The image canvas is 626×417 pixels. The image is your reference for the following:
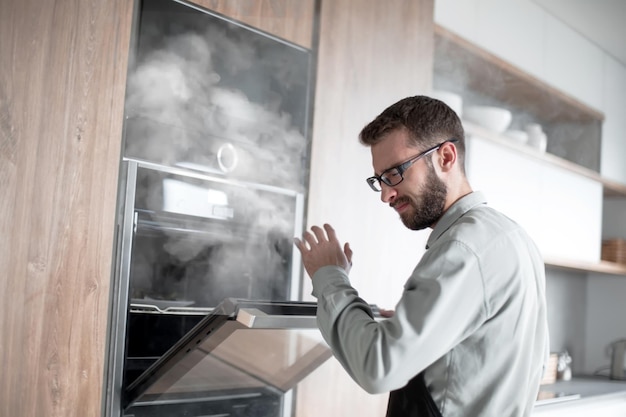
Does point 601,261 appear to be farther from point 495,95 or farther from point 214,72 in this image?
point 214,72

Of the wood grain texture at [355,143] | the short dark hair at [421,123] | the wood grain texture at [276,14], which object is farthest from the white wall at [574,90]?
the short dark hair at [421,123]

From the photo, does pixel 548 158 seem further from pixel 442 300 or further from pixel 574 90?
pixel 442 300

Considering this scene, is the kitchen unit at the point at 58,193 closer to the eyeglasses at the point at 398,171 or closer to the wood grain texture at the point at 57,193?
the wood grain texture at the point at 57,193

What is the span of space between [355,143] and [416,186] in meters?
0.91

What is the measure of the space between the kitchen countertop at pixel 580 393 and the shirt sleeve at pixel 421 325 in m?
1.87

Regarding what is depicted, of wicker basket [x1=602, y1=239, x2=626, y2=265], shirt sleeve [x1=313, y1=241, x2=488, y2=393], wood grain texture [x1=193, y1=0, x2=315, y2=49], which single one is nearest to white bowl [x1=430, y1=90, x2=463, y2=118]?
wood grain texture [x1=193, y1=0, x2=315, y2=49]

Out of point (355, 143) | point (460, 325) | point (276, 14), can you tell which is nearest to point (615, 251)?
point (355, 143)

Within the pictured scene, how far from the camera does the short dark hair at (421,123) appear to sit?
1.31 meters

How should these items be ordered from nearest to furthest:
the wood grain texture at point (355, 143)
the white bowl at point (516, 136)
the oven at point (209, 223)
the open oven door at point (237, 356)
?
1. the open oven door at point (237, 356)
2. the oven at point (209, 223)
3. the wood grain texture at point (355, 143)
4. the white bowl at point (516, 136)

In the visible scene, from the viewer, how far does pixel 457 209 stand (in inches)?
51.1

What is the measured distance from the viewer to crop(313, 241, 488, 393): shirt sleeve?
42.1 inches

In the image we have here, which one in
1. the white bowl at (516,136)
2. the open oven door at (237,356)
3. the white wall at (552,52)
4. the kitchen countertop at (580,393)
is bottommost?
the kitchen countertop at (580,393)

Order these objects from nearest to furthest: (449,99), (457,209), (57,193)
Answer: (457,209) → (57,193) → (449,99)

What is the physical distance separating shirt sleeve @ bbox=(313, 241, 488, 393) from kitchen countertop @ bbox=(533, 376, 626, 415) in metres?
1.87
